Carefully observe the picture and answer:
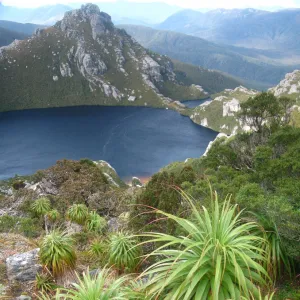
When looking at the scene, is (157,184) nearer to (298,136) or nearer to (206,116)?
(298,136)

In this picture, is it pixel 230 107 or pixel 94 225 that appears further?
pixel 230 107

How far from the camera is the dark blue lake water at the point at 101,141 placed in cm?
11386

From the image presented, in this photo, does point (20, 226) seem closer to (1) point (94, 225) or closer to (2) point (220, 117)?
(1) point (94, 225)

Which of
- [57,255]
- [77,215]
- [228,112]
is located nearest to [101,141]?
[228,112]

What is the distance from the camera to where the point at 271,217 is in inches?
418

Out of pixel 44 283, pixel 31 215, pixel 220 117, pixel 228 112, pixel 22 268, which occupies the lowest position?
pixel 220 117

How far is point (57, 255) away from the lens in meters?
9.38

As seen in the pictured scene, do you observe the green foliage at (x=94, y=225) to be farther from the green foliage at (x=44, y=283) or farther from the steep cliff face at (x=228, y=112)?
the steep cliff face at (x=228, y=112)

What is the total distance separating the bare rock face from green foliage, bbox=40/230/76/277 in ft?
1.04

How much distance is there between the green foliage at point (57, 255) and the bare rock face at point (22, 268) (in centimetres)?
32

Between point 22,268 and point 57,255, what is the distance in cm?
120

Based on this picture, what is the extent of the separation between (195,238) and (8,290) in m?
6.41

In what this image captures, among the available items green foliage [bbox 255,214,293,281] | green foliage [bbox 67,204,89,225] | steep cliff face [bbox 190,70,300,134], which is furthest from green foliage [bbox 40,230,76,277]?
steep cliff face [bbox 190,70,300,134]

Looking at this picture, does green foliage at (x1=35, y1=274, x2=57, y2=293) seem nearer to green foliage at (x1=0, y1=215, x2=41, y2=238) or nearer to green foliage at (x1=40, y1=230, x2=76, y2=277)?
green foliage at (x1=40, y1=230, x2=76, y2=277)
